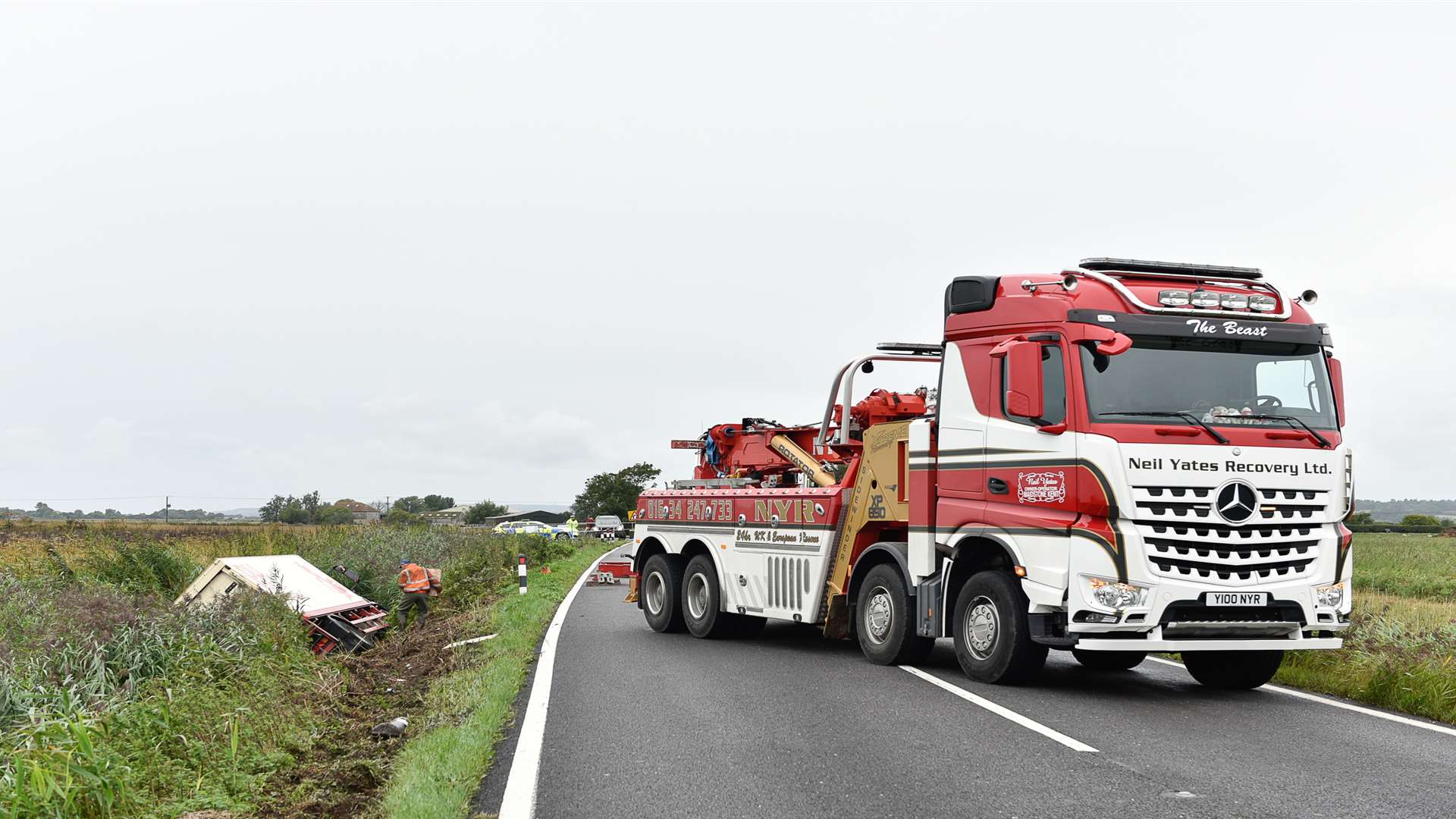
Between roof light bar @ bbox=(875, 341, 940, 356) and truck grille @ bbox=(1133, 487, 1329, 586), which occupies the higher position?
roof light bar @ bbox=(875, 341, 940, 356)

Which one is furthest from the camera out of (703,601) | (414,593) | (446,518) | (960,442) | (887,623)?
(446,518)

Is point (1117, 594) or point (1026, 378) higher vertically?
point (1026, 378)

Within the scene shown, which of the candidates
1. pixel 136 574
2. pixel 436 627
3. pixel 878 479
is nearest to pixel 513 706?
pixel 878 479

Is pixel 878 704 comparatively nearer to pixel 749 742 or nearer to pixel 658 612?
pixel 749 742

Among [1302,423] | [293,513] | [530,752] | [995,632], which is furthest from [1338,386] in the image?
[293,513]

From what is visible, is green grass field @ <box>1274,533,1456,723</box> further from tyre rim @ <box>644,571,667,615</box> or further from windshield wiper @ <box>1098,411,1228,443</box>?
tyre rim @ <box>644,571,667,615</box>

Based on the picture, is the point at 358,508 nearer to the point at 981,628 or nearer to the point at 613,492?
the point at 613,492

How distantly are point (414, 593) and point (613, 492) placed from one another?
94.2 metres

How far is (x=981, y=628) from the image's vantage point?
31.6 ft

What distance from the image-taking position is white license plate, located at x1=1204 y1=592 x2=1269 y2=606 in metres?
8.58

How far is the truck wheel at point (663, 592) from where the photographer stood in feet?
48.7

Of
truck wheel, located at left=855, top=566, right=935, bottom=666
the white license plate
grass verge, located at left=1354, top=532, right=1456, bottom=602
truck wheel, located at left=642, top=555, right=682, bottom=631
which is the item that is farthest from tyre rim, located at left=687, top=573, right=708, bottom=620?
grass verge, located at left=1354, top=532, right=1456, bottom=602

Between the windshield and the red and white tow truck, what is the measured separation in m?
0.01

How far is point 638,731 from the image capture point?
7.70 m
